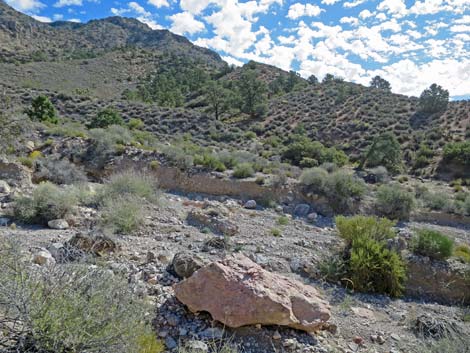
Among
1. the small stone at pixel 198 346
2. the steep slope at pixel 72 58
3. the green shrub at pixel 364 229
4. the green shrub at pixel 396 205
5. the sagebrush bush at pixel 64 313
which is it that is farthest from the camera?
the steep slope at pixel 72 58

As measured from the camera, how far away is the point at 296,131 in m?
29.6

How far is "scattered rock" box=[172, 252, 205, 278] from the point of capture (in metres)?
4.84

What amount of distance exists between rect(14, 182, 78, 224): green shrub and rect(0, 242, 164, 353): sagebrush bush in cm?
452

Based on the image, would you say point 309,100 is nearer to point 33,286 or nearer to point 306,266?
point 306,266

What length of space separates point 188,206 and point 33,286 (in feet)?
26.3

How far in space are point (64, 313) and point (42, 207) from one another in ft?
18.5

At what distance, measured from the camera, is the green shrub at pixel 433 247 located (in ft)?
→ 23.9

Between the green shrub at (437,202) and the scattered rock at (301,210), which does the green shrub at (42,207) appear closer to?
the scattered rock at (301,210)

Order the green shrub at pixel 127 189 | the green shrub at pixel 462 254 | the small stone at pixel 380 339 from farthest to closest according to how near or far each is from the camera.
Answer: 1. the green shrub at pixel 127 189
2. the green shrub at pixel 462 254
3. the small stone at pixel 380 339

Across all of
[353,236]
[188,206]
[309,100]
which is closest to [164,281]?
[353,236]

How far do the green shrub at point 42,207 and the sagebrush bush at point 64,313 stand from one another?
14.8 feet

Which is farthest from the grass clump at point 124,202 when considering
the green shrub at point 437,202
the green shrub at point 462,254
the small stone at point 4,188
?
the green shrub at point 437,202

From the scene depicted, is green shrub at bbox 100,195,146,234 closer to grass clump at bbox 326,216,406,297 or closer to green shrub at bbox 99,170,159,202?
green shrub at bbox 99,170,159,202

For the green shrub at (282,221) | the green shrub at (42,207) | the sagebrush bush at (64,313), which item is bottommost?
the green shrub at (282,221)
